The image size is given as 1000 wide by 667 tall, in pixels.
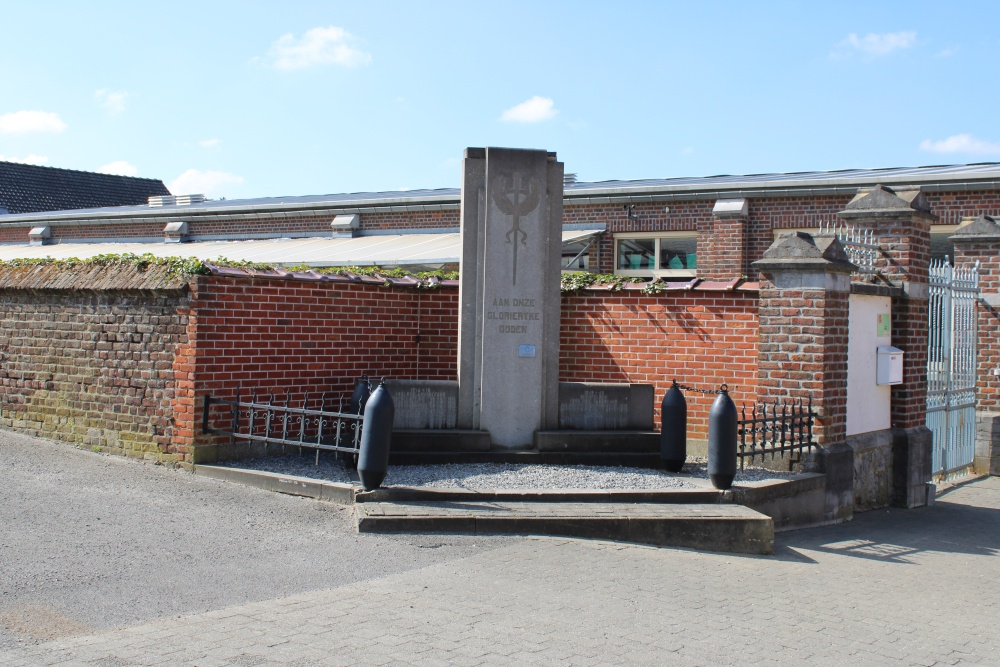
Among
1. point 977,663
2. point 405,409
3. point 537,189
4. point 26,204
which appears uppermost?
point 26,204

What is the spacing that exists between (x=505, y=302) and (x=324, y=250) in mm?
10213

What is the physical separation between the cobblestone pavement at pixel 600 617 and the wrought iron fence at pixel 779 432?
1.28m

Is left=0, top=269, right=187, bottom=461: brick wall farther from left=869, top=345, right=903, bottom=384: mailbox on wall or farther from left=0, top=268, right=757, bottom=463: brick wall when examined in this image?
left=869, top=345, right=903, bottom=384: mailbox on wall

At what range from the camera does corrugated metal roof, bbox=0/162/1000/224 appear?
1572cm

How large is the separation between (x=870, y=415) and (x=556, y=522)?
465cm

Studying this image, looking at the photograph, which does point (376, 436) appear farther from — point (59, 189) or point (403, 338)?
point (59, 189)

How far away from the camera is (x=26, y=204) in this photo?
119 ft

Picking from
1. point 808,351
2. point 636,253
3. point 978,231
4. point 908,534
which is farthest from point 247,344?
point 636,253

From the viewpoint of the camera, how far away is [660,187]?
17797 mm

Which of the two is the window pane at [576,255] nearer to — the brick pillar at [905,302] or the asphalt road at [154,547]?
the brick pillar at [905,302]

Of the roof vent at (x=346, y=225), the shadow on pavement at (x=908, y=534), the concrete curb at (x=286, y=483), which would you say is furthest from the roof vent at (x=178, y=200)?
the shadow on pavement at (x=908, y=534)

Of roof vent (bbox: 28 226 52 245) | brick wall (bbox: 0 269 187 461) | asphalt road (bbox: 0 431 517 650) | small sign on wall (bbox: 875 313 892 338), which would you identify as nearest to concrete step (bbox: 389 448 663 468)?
asphalt road (bbox: 0 431 517 650)

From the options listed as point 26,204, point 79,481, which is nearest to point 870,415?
point 79,481

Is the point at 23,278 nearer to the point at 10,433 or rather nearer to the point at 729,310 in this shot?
the point at 10,433
